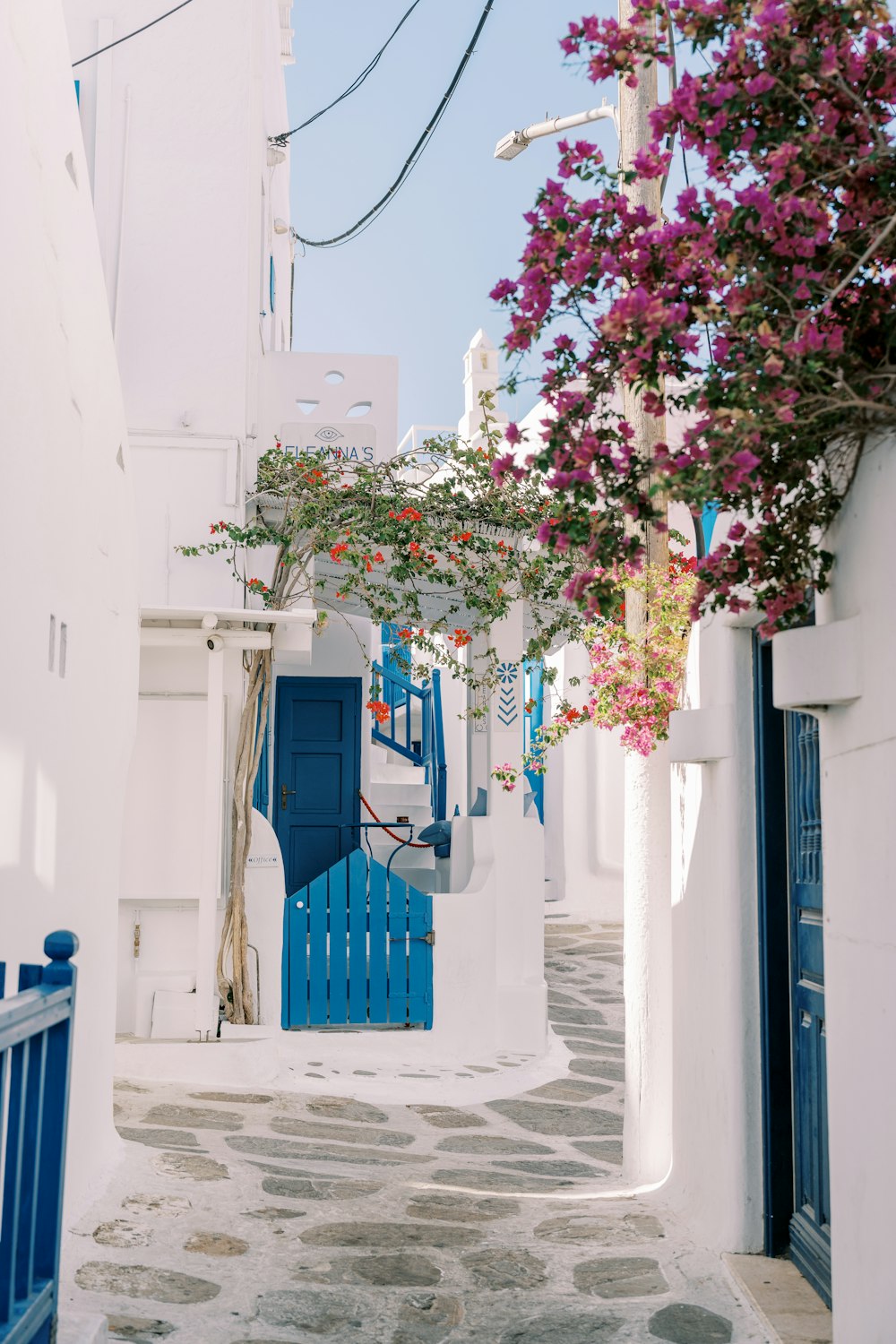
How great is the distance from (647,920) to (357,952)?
3.84 metres

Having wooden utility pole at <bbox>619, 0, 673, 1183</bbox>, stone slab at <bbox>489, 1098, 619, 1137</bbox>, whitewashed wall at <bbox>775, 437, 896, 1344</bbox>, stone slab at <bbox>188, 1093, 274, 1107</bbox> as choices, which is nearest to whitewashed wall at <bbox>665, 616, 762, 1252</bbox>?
wooden utility pole at <bbox>619, 0, 673, 1183</bbox>

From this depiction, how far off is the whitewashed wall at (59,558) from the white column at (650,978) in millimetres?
2350

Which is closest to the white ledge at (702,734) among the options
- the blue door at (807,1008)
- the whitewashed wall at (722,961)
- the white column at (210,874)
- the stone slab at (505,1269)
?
the whitewashed wall at (722,961)

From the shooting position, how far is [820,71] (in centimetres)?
261

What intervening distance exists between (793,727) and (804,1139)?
1349 millimetres

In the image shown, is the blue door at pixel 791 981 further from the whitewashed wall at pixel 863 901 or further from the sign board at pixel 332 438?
the sign board at pixel 332 438

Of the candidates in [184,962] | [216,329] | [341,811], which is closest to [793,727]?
[184,962]

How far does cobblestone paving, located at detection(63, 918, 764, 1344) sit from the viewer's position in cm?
381

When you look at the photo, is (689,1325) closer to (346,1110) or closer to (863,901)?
(863,901)

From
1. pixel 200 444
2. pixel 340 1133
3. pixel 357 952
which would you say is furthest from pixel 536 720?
pixel 340 1133

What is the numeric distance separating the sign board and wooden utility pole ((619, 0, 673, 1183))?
3.56 meters

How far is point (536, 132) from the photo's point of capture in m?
8.27

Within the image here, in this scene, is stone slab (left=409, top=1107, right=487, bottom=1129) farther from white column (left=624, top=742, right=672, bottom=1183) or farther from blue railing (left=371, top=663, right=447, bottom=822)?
blue railing (left=371, top=663, right=447, bottom=822)

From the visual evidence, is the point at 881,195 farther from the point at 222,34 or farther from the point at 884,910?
the point at 222,34
